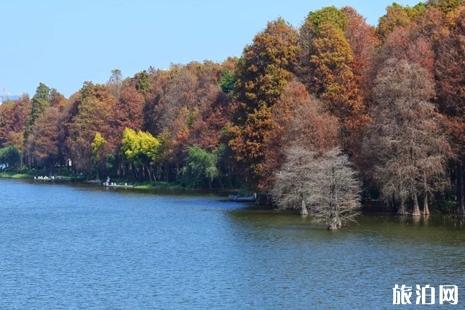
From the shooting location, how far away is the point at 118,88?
19200 cm

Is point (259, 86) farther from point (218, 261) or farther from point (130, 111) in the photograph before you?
point (130, 111)

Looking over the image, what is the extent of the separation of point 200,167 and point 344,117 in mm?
36062

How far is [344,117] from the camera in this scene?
83.2 meters

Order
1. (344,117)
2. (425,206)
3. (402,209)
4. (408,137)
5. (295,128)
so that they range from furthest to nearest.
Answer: (344,117) < (295,128) < (402,209) < (425,206) < (408,137)

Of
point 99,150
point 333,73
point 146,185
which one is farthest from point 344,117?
point 99,150

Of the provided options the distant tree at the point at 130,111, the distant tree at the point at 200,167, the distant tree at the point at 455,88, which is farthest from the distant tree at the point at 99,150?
the distant tree at the point at 455,88

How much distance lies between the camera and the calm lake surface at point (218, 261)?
136 feet

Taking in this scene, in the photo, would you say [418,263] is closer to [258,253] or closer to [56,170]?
[258,253]

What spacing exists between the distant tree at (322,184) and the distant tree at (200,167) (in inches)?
1520

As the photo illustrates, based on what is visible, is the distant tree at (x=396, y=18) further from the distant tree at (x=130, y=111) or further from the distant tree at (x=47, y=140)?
the distant tree at (x=47, y=140)

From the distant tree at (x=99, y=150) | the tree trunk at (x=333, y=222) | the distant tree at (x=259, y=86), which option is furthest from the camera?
the distant tree at (x=99, y=150)

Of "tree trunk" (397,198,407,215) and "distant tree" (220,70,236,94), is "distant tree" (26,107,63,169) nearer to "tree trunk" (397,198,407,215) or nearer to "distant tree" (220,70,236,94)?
"distant tree" (220,70,236,94)

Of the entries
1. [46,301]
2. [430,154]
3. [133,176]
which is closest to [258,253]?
[46,301]

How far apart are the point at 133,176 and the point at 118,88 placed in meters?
42.5
